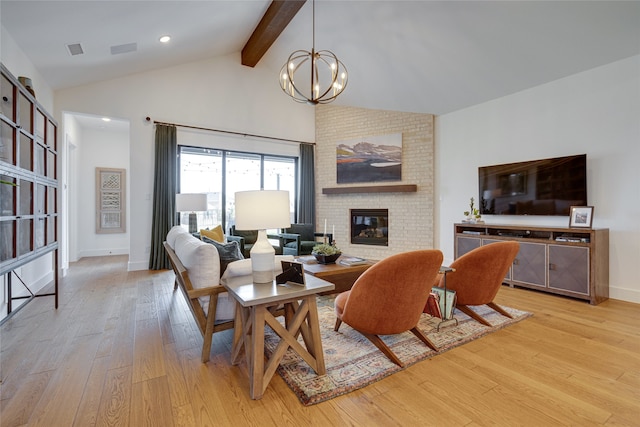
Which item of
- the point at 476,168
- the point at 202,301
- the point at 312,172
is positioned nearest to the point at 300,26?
the point at 312,172

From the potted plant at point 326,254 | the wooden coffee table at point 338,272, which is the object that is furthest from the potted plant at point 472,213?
the potted plant at point 326,254

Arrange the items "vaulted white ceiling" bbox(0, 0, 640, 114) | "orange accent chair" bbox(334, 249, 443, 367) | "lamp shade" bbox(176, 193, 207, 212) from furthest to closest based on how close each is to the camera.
→ 1. "lamp shade" bbox(176, 193, 207, 212)
2. "vaulted white ceiling" bbox(0, 0, 640, 114)
3. "orange accent chair" bbox(334, 249, 443, 367)

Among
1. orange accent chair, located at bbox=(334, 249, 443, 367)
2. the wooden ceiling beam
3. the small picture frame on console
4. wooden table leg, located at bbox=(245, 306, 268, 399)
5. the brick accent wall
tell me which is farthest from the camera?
the brick accent wall

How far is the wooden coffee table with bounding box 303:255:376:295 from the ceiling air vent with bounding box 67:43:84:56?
367cm

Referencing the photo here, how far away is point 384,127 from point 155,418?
5725mm

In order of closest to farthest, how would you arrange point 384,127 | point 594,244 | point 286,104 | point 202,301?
point 202,301 < point 594,244 < point 384,127 < point 286,104

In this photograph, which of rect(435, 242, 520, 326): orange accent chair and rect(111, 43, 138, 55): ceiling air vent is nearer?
rect(435, 242, 520, 326): orange accent chair

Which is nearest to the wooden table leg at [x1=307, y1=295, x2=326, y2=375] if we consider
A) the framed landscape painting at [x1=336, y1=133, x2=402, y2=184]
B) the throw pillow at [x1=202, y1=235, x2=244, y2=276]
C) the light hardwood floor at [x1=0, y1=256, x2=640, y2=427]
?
the light hardwood floor at [x1=0, y1=256, x2=640, y2=427]

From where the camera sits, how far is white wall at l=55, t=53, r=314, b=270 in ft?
16.0

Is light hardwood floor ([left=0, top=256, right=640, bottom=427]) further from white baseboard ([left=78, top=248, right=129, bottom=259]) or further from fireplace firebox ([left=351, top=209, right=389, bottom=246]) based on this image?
white baseboard ([left=78, top=248, right=129, bottom=259])

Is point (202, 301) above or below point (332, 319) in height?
above

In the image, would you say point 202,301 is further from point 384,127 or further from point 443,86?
point 384,127

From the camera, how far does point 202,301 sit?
229 centimetres

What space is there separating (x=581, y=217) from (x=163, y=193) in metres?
6.00
